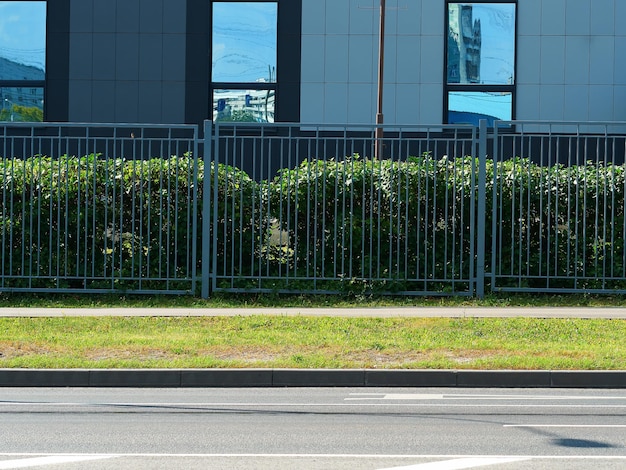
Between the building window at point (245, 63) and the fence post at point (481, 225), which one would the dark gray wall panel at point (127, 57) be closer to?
the building window at point (245, 63)

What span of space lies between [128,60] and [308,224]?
14.9 metres

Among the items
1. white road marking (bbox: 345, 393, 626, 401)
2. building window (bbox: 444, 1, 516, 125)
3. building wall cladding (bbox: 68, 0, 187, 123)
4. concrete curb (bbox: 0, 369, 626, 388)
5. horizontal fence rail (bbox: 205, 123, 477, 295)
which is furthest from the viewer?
building wall cladding (bbox: 68, 0, 187, 123)

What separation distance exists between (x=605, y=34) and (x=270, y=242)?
15953 millimetres

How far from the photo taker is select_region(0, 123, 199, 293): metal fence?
1672 cm

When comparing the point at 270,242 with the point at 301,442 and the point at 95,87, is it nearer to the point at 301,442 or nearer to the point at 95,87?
the point at 301,442

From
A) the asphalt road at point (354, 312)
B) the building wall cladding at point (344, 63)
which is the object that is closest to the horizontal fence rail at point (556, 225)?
the asphalt road at point (354, 312)

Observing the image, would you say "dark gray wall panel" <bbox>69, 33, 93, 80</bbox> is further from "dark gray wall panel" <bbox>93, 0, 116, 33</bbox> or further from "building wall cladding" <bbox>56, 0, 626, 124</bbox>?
"dark gray wall panel" <bbox>93, 0, 116, 33</bbox>

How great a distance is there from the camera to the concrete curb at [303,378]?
11148 mm

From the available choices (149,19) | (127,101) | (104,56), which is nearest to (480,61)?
(149,19)

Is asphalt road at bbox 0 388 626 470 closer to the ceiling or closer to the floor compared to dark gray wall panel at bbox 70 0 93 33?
closer to the floor

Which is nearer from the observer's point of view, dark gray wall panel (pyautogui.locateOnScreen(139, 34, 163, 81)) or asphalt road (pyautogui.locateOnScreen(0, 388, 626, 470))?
asphalt road (pyautogui.locateOnScreen(0, 388, 626, 470))

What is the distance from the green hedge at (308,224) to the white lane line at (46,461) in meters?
9.26

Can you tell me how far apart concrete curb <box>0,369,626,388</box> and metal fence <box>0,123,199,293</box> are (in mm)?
5387

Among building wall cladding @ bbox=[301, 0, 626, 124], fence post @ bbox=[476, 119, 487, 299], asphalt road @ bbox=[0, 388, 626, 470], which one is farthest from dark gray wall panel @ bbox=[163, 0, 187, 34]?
asphalt road @ bbox=[0, 388, 626, 470]
